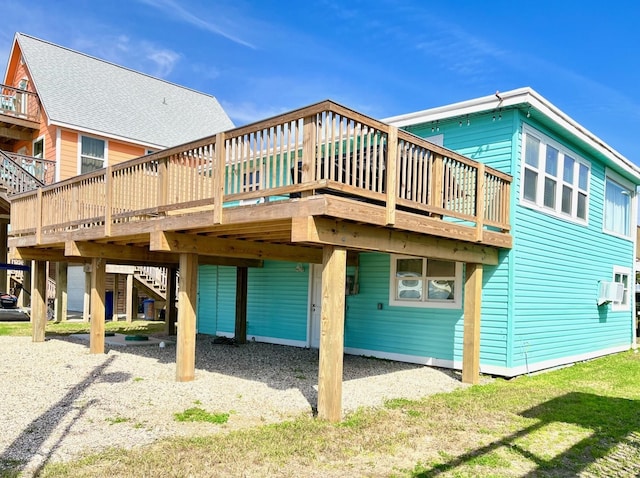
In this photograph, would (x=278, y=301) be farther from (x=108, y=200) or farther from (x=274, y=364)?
(x=108, y=200)

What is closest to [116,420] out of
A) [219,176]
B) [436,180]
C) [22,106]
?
[219,176]

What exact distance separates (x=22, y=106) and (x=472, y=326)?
54.9ft

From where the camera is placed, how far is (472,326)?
8.15 meters

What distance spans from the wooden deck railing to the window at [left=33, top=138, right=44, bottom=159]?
29.0ft

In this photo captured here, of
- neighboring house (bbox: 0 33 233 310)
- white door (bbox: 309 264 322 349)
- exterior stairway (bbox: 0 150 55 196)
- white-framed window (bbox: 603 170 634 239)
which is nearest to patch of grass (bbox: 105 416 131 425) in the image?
white door (bbox: 309 264 322 349)

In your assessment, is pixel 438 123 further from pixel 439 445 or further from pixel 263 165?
pixel 439 445

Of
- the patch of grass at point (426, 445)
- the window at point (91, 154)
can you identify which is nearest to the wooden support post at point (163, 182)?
the patch of grass at point (426, 445)

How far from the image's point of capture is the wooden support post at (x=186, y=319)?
7.54 metres

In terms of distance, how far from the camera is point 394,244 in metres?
6.45

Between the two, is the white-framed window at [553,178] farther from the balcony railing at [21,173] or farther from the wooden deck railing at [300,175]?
the balcony railing at [21,173]

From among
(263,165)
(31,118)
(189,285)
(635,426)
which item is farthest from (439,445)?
(31,118)

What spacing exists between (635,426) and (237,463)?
181 inches

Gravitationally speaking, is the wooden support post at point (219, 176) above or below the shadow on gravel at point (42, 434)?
above

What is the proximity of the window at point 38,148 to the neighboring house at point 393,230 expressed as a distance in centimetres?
633
